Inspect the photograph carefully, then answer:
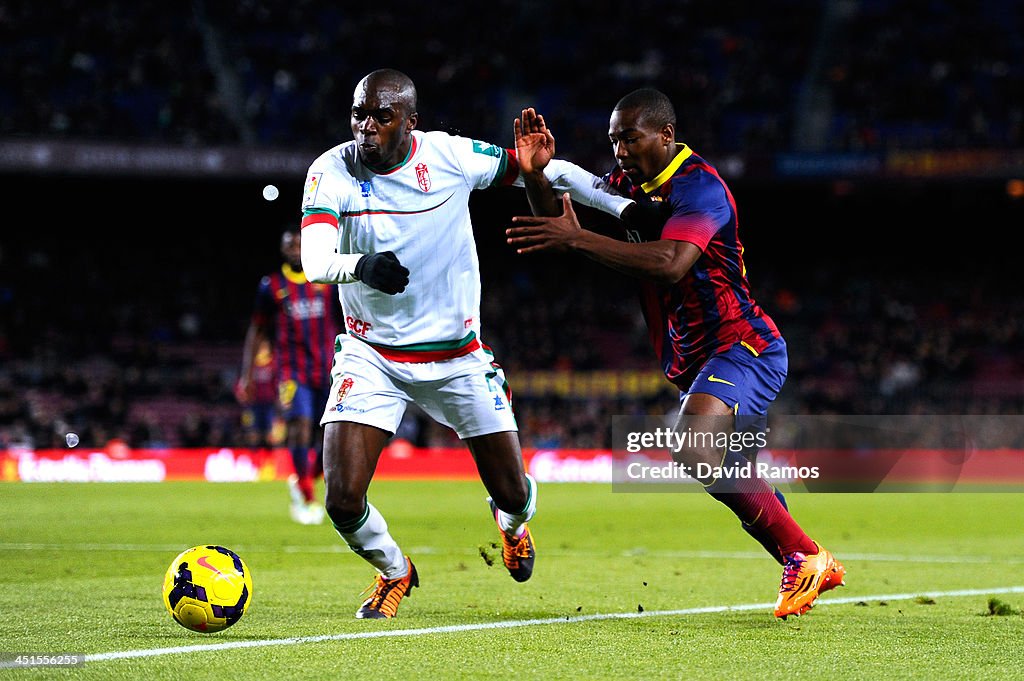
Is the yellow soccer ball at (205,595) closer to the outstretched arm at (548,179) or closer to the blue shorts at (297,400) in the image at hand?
the outstretched arm at (548,179)

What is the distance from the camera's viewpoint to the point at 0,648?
484cm

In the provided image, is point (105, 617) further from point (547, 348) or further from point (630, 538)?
point (547, 348)

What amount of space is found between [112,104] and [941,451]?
17.0 meters

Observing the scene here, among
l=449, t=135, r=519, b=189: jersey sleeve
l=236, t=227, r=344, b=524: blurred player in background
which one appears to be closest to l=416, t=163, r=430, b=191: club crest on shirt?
l=449, t=135, r=519, b=189: jersey sleeve

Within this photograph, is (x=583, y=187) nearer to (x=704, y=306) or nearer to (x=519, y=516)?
(x=704, y=306)

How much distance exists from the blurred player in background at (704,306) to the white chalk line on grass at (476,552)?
358 cm

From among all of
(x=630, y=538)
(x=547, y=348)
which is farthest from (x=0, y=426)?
(x=630, y=538)

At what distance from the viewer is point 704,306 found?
6.11 metres

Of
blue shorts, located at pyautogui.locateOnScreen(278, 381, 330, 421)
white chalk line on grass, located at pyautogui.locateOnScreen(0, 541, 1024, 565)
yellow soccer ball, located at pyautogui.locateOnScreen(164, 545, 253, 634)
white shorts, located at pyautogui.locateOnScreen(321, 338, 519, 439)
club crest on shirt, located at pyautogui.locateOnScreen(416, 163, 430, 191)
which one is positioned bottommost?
white chalk line on grass, located at pyautogui.locateOnScreen(0, 541, 1024, 565)

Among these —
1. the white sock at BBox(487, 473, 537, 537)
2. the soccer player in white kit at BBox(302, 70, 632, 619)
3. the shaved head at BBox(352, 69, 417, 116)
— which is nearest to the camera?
the shaved head at BBox(352, 69, 417, 116)

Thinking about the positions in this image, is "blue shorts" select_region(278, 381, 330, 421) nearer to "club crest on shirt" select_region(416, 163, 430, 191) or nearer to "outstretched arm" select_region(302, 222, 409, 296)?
"club crest on shirt" select_region(416, 163, 430, 191)

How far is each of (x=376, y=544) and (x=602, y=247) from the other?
5.69 feet

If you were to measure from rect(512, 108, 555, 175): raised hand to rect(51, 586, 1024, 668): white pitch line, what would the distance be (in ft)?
6.46

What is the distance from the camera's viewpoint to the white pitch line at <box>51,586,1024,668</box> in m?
4.83
